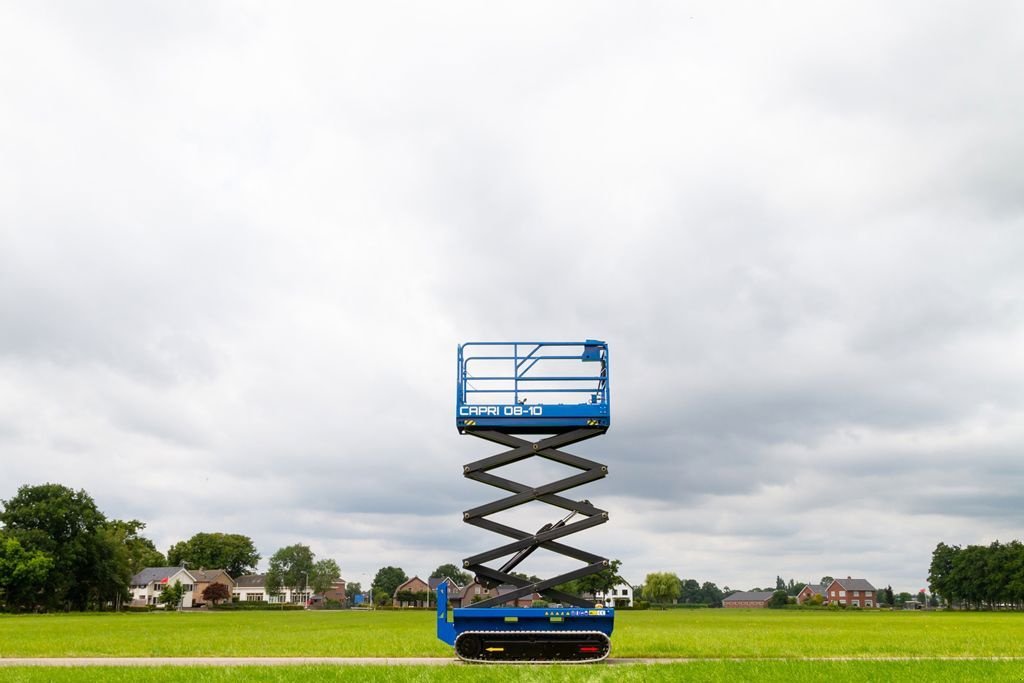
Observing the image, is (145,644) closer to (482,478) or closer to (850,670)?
(482,478)

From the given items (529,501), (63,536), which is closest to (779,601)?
(63,536)

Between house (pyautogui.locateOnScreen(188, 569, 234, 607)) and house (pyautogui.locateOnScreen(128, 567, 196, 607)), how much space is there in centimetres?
117

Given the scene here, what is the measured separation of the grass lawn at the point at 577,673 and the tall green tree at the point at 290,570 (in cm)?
18085

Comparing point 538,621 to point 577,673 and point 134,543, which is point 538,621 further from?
point 134,543

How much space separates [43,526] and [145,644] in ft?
295

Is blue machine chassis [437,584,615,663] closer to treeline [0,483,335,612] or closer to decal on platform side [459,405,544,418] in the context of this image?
decal on platform side [459,405,544,418]

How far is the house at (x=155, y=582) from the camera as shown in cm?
16949

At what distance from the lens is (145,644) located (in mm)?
31641

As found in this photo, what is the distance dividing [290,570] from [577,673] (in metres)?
187

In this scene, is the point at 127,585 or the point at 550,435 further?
the point at 127,585

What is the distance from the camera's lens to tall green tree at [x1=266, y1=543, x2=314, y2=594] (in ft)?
618

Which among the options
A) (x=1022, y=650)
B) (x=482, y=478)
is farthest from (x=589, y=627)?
(x=1022, y=650)

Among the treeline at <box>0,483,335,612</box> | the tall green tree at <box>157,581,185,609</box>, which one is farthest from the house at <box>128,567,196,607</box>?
the treeline at <box>0,483,335,612</box>

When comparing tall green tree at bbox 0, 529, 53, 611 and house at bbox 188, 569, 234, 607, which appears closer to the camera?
tall green tree at bbox 0, 529, 53, 611
